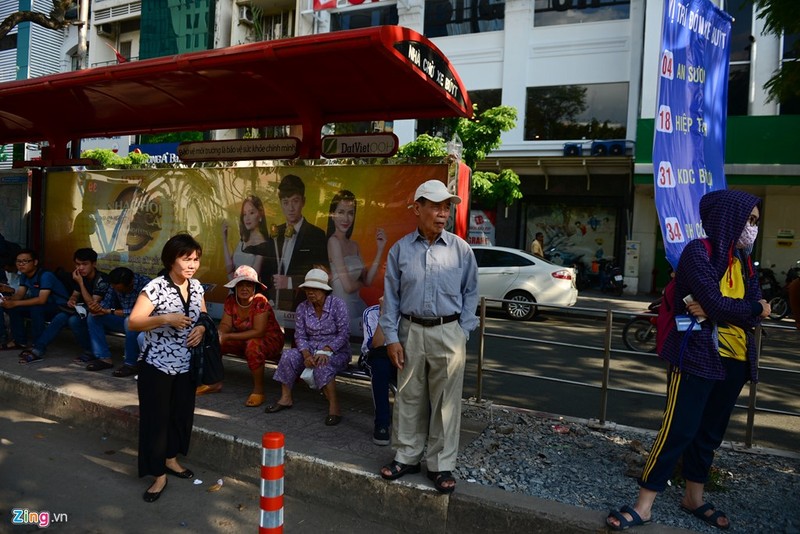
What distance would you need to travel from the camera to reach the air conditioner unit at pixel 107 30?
92.5ft

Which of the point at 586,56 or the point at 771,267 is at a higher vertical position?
the point at 586,56

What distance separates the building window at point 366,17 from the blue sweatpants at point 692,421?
20.1m

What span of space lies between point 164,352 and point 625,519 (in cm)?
294

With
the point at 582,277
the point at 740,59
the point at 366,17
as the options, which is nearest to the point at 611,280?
the point at 582,277

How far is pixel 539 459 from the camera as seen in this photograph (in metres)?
4.05

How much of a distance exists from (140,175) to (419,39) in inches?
168

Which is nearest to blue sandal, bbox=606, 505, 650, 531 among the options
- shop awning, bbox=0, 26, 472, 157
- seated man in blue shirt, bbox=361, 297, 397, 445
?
seated man in blue shirt, bbox=361, 297, 397, 445

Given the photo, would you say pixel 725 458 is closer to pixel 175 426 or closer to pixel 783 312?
pixel 175 426

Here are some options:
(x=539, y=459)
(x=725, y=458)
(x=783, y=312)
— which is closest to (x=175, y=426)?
(x=539, y=459)

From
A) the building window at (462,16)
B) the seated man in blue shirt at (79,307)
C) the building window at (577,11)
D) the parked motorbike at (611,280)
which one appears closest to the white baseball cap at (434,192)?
the seated man in blue shirt at (79,307)

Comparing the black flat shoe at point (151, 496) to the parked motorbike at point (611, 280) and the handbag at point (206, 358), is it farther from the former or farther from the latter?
the parked motorbike at point (611, 280)

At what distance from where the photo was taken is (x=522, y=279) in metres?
12.1

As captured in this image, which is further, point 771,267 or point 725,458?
point 771,267

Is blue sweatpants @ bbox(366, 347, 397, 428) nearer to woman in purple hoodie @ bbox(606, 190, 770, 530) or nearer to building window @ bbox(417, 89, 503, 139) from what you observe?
woman in purple hoodie @ bbox(606, 190, 770, 530)
